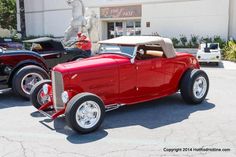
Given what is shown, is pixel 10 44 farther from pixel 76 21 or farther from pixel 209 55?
pixel 76 21

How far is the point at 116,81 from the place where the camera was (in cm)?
657

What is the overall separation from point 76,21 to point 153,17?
599cm

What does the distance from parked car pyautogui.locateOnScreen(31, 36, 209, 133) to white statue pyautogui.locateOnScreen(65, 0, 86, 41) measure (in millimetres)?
13812

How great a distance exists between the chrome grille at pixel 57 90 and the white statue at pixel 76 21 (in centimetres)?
1444

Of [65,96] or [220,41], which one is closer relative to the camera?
[65,96]

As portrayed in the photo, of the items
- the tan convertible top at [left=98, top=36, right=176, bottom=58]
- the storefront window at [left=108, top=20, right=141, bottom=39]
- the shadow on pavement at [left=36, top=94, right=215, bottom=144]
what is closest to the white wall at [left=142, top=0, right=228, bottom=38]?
the storefront window at [left=108, top=20, right=141, bottom=39]

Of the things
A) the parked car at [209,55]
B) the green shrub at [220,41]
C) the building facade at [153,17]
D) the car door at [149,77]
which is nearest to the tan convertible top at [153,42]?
the car door at [149,77]

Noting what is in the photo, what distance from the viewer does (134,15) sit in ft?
82.8

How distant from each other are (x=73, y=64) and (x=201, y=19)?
17.3m

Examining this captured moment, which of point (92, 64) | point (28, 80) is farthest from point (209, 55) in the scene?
point (92, 64)

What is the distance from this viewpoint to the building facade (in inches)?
854

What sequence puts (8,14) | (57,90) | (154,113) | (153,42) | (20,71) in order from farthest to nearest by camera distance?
(8,14)
(20,71)
(153,42)
(154,113)
(57,90)

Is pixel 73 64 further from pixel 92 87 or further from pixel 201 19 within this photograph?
pixel 201 19

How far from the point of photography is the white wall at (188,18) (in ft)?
71.1
